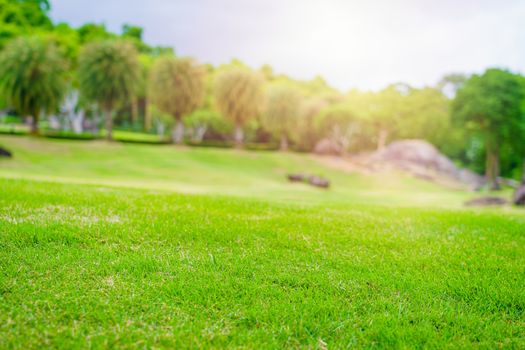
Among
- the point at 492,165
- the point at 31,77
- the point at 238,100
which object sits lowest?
the point at 492,165

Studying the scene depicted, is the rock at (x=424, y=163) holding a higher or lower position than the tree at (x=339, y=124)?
lower

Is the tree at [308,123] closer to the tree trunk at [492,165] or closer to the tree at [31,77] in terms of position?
the tree trunk at [492,165]

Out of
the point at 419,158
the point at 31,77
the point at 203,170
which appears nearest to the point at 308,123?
the point at 419,158

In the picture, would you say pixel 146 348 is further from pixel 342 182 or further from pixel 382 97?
pixel 382 97

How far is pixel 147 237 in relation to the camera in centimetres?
682

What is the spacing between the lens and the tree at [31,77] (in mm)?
39844

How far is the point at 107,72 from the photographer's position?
44.8 meters

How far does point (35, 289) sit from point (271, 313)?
3.00m

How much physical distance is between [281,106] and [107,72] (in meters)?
26.3

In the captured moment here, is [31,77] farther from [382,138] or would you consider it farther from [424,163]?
[382,138]

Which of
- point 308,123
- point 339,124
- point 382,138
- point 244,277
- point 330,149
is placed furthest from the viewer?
point 308,123

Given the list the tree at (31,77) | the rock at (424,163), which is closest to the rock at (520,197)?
the rock at (424,163)

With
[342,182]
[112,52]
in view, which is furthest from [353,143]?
[112,52]

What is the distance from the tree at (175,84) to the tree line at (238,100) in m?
0.14
